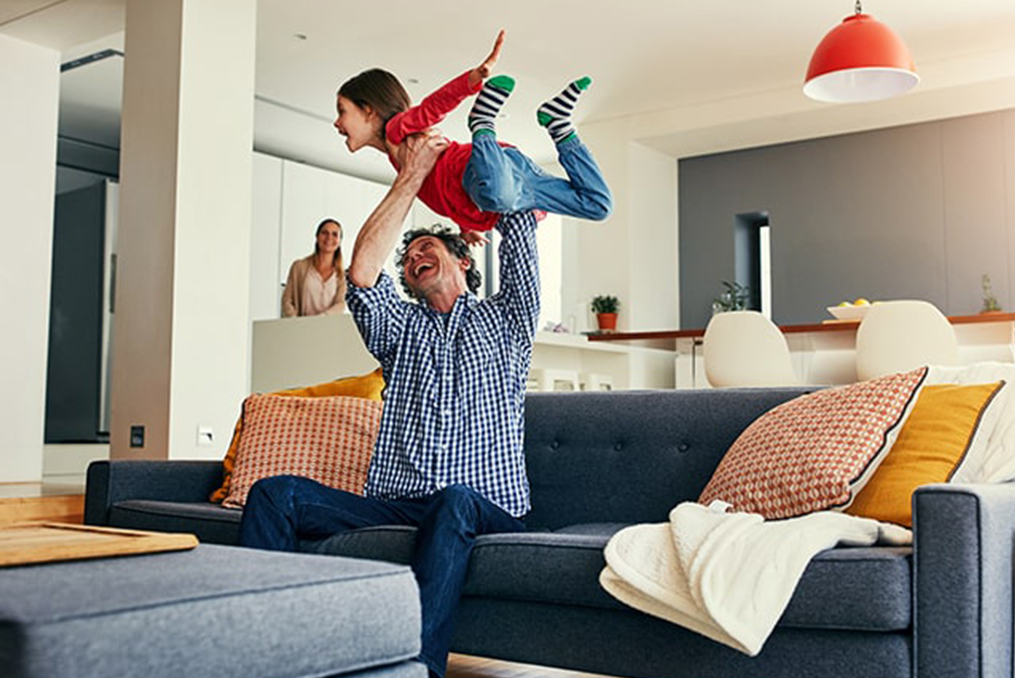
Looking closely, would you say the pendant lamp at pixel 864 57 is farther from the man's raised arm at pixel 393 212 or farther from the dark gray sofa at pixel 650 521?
the man's raised arm at pixel 393 212

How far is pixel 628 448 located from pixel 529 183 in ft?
2.50

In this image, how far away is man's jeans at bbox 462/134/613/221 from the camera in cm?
235

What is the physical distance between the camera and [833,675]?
1.87 m

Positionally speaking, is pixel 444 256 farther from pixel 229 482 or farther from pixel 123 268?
pixel 123 268

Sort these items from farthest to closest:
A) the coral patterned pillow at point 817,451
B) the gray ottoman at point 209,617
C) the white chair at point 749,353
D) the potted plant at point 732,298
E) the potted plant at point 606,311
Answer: the potted plant at point 606,311 → the potted plant at point 732,298 → the white chair at point 749,353 → the coral patterned pillow at point 817,451 → the gray ottoman at point 209,617

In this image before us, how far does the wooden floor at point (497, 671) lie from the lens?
2836 millimetres

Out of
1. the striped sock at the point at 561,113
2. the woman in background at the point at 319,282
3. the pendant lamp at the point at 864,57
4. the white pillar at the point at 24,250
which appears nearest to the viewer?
the striped sock at the point at 561,113

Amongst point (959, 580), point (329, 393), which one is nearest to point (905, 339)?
point (329, 393)

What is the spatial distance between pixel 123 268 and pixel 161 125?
2.31ft

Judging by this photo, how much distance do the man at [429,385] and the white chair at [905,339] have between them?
9.09 feet

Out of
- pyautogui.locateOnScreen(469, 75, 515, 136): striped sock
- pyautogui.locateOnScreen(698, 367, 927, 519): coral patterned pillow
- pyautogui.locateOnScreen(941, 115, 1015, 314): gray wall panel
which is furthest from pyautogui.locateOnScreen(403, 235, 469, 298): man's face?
pyautogui.locateOnScreen(941, 115, 1015, 314): gray wall panel

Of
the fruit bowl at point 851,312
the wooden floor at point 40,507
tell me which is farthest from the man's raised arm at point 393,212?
the fruit bowl at point 851,312

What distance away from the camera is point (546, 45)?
6.94m

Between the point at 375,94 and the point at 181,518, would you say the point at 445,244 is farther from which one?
the point at 181,518
